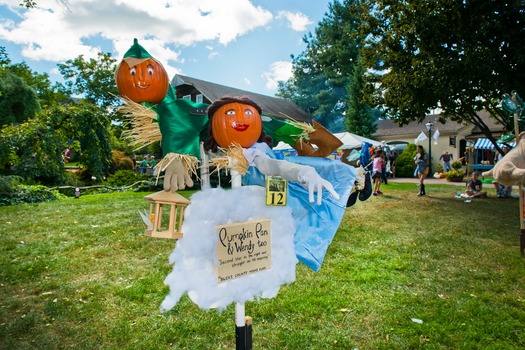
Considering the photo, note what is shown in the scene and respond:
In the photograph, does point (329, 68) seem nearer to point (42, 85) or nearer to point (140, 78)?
point (42, 85)

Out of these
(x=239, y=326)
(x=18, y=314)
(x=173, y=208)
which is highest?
(x=173, y=208)

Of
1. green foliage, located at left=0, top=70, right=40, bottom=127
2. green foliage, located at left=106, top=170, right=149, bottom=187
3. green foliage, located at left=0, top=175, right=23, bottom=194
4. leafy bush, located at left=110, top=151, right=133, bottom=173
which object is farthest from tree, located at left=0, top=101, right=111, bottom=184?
green foliage, located at left=0, top=70, right=40, bottom=127

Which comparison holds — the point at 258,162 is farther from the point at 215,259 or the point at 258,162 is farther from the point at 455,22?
the point at 455,22

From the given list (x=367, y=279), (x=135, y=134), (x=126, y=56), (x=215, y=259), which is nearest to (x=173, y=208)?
(x=215, y=259)

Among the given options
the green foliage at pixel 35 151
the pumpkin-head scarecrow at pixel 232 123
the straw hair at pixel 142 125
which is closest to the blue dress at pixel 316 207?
the pumpkin-head scarecrow at pixel 232 123

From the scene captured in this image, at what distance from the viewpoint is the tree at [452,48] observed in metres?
7.81

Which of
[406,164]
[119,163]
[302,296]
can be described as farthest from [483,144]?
[302,296]

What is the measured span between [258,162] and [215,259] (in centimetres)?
57

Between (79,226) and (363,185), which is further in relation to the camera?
(79,226)

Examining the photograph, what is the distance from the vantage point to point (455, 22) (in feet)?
26.6

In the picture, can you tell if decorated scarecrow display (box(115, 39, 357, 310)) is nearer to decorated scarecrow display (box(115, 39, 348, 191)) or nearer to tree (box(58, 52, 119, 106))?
decorated scarecrow display (box(115, 39, 348, 191))

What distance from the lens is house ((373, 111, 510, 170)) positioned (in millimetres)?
22062

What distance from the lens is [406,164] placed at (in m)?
20.2

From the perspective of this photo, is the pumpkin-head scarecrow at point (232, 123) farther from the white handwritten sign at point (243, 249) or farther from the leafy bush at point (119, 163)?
the leafy bush at point (119, 163)
